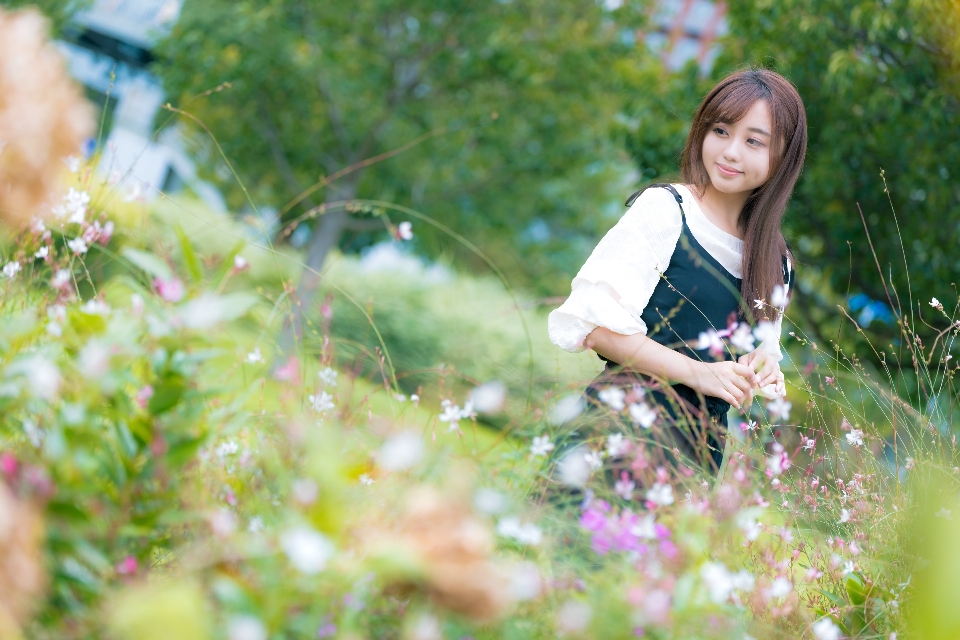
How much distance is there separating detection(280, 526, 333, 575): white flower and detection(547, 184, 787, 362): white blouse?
108 cm

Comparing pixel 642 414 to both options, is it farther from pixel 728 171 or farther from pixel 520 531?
pixel 728 171

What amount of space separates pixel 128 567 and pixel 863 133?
528cm

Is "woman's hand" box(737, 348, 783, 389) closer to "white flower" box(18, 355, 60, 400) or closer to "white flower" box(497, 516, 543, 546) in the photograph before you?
"white flower" box(497, 516, 543, 546)

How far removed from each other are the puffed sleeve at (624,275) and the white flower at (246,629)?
45.5 inches

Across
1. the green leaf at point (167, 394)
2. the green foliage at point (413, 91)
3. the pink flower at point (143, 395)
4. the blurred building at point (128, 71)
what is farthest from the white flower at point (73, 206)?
the blurred building at point (128, 71)

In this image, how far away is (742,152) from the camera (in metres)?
2.10

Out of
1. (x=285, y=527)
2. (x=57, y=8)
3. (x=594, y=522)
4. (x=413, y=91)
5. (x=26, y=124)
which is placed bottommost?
(x=413, y=91)

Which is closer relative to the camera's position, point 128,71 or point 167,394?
A: point 167,394

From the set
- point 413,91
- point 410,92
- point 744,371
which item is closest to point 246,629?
point 744,371

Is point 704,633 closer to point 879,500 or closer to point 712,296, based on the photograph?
point 879,500

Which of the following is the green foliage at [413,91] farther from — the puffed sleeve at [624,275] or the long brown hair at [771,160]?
the puffed sleeve at [624,275]

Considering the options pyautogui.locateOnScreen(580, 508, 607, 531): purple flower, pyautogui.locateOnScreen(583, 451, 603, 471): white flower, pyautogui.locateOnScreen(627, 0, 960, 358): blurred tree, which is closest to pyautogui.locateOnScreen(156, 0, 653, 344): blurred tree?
pyautogui.locateOnScreen(627, 0, 960, 358): blurred tree

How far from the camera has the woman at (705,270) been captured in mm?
1868

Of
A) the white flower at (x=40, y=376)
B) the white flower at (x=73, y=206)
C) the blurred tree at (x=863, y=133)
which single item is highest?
the white flower at (x=40, y=376)
